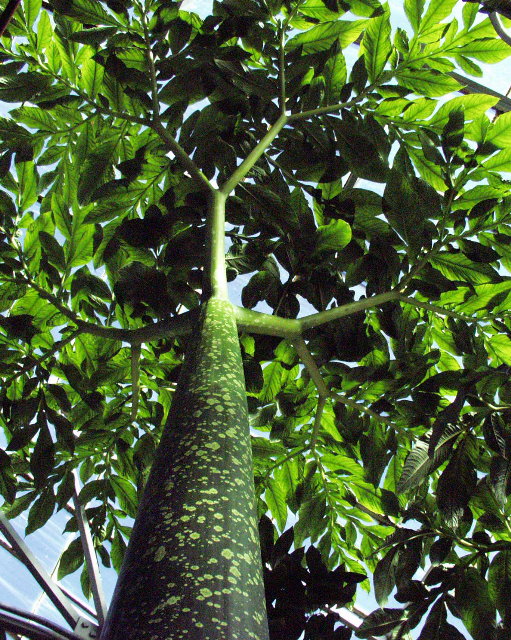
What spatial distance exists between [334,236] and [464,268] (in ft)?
1.77

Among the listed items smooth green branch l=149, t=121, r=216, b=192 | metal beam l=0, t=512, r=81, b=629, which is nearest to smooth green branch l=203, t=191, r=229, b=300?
smooth green branch l=149, t=121, r=216, b=192

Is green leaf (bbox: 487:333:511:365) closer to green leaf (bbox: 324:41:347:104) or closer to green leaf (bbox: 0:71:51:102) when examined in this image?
green leaf (bbox: 324:41:347:104)

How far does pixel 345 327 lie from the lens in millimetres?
2199

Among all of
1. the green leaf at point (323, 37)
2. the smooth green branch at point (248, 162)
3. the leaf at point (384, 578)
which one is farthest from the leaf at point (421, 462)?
the green leaf at point (323, 37)

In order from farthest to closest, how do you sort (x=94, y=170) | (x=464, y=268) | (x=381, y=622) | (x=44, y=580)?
(x=44, y=580)
(x=94, y=170)
(x=464, y=268)
(x=381, y=622)

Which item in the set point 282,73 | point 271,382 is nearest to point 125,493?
point 271,382

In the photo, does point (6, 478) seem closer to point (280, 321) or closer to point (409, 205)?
point (280, 321)

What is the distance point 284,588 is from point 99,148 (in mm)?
1807

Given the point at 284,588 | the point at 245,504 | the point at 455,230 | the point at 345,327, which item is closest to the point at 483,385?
the point at 345,327

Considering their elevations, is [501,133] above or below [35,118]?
below

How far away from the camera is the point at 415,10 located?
2.53 meters

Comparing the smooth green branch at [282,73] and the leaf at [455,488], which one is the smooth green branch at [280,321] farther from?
the smooth green branch at [282,73]

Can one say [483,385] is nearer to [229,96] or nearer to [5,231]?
[229,96]

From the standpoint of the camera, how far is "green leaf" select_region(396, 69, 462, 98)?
2566 millimetres
